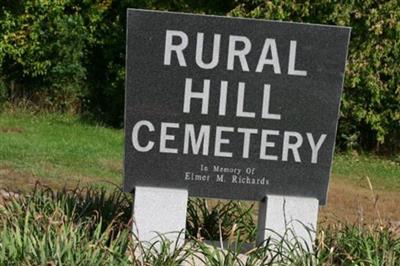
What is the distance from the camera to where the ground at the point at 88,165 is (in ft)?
34.3

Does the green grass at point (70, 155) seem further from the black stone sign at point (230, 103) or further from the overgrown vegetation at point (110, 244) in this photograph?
the black stone sign at point (230, 103)

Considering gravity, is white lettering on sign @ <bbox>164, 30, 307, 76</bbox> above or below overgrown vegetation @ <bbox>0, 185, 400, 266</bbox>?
above

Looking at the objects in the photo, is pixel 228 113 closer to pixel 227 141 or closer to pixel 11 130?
pixel 227 141

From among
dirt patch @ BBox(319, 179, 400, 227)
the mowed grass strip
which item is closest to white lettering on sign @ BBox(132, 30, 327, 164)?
dirt patch @ BBox(319, 179, 400, 227)

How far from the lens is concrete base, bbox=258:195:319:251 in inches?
244

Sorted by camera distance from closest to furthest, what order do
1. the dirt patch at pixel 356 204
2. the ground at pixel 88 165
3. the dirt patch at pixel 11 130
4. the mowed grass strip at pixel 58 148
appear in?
the dirt patch at pixel 356 204, the ground at pixel 88 165, the mowed grass strip at pixel 58 148, the dirt patch at pixel 11 130

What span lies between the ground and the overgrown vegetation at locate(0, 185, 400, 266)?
190cm

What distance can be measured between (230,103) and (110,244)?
1.19m

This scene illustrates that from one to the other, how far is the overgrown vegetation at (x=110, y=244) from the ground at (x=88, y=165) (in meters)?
1.90

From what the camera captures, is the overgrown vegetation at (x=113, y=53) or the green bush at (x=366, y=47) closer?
the green bush at (x=366, y=47)

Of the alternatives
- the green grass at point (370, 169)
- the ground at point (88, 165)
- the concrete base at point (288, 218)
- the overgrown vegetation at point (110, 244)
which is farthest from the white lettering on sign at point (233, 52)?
the green grass at point (370, 169)

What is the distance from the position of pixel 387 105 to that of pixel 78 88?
525 centimetres

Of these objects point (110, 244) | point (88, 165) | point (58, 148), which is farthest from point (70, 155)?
point (110, 244)

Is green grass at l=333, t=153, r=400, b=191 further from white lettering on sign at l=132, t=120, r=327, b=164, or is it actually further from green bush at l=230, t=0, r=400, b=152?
white lettering on sign at l=132, t=120, r=327, b=164
